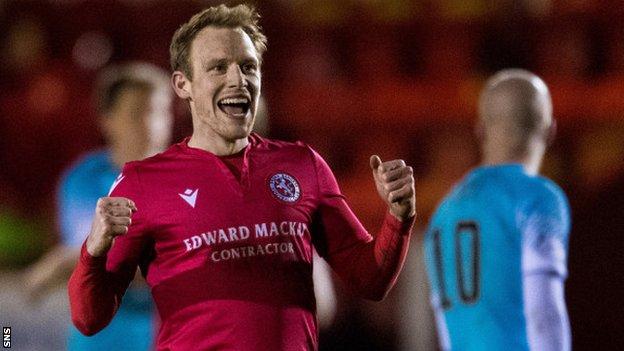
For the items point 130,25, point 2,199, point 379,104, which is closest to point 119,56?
point 130,25

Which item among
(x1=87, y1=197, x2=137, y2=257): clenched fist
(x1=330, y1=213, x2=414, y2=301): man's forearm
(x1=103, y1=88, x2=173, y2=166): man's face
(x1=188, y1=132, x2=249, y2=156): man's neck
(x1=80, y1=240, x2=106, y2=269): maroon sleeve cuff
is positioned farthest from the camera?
(x1=103, y1=88, x2=173, y2=166): man's face

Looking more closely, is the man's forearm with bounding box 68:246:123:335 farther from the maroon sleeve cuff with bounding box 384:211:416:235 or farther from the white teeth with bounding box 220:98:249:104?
the maroon sleeve cuff with bounding box 384:211:416:235

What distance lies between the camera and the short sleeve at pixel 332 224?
2.40m

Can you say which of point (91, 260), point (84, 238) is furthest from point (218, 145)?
point (84, 238)

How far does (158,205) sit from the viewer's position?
228 cm

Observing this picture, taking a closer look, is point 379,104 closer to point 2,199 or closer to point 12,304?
point 2,199

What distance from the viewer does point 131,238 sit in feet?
7.38

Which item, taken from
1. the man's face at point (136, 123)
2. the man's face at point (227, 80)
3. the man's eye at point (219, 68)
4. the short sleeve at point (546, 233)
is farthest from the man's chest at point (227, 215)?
the man's face at point (136, 123)

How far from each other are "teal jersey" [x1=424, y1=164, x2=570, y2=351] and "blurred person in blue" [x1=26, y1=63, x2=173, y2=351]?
1046 millimetres

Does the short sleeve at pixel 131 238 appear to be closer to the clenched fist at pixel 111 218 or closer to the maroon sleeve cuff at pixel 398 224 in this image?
the clenched fist at pixel 111 218

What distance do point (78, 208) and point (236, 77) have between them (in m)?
1.55

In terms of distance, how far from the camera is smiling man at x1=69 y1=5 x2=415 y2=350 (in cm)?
220

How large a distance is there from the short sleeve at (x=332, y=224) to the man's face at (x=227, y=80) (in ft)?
0.74

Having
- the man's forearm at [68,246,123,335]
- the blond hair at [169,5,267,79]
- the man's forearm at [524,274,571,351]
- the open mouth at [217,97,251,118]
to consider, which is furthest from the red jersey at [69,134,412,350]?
the man's forearm at [524,274,571,351]
